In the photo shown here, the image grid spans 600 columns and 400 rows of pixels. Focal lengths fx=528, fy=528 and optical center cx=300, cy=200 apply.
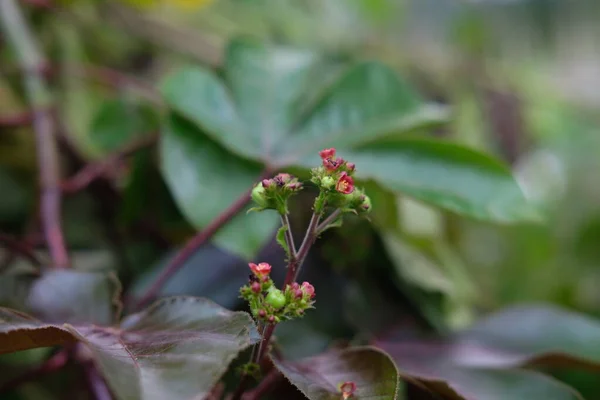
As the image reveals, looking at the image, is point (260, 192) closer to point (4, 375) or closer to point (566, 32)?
point (4, 375)

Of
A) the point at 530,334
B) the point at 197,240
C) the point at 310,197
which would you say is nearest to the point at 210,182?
the point at 197,240

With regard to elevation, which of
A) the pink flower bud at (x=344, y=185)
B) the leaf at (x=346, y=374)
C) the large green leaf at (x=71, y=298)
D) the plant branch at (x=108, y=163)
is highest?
the pink flower bud at (x=344, y=185)

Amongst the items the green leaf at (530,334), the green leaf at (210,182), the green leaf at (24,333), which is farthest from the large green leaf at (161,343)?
the green leaf at (530,334)

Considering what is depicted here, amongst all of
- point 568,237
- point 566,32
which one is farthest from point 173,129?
point 566,32

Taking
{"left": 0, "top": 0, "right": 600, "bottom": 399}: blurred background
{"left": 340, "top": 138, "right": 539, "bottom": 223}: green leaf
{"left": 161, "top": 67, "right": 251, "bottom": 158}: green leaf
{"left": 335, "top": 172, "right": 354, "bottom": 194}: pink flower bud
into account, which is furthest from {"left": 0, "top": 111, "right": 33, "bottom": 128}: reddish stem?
{"left": 335, "top": 172, "right": 354, "bottom": 194}: pink flower bud

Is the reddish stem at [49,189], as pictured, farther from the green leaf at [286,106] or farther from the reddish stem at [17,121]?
the green leaf at [286,106]

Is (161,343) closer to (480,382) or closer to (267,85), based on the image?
(480,382)

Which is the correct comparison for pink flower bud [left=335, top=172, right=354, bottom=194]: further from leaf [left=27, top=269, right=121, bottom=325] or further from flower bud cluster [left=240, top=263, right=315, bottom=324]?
leaf [left=27, top=269, right=121, bottom=325]
